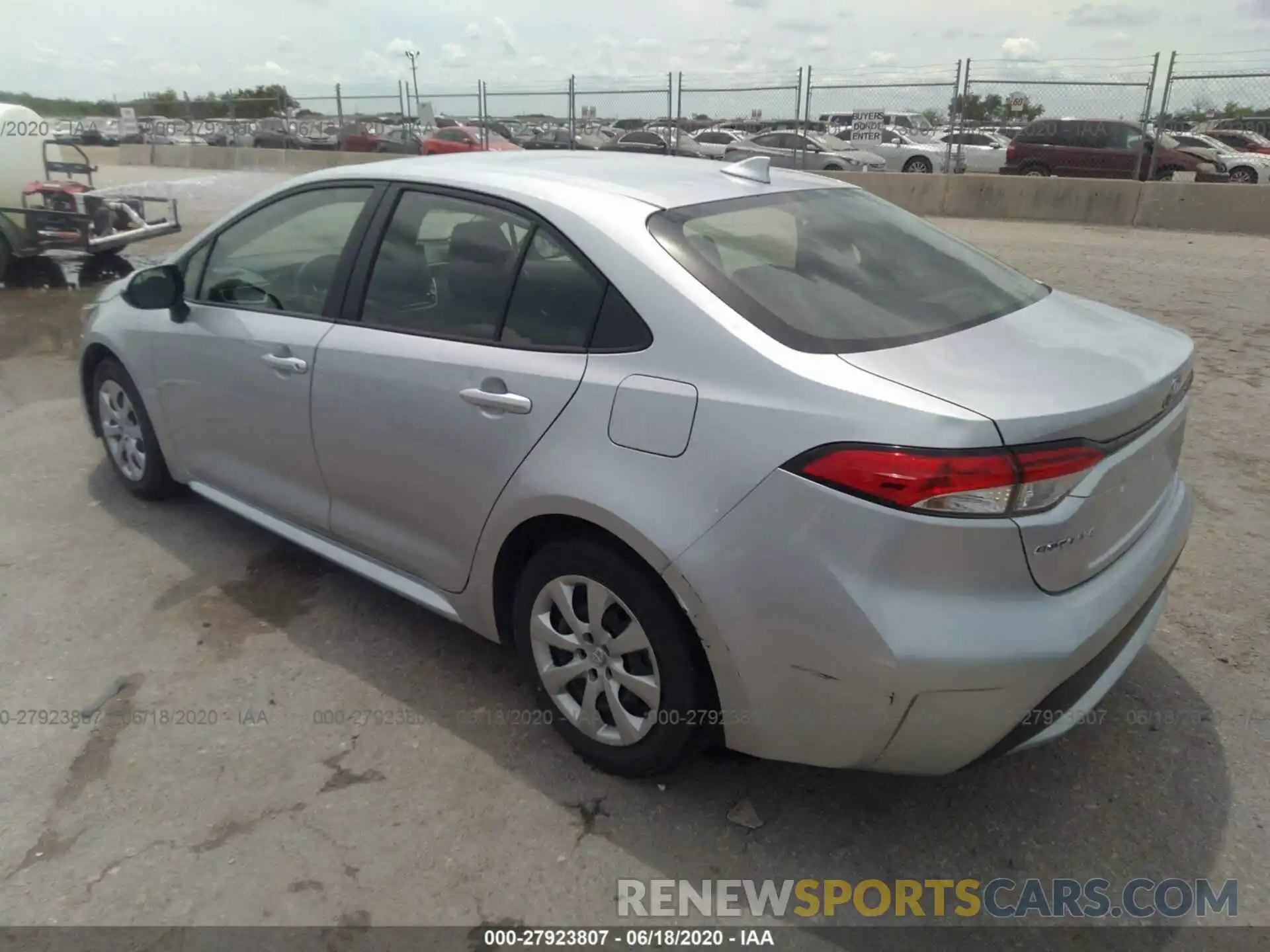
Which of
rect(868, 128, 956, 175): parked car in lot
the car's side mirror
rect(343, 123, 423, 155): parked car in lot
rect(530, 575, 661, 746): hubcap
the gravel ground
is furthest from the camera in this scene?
rect(343, 123, 423, 155): parked car in lot

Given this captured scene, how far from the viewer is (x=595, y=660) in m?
2.66

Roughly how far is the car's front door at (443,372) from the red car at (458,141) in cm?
2118

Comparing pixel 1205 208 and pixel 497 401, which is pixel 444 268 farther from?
pixel 1205 208

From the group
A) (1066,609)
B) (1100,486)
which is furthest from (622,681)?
(1100,486)

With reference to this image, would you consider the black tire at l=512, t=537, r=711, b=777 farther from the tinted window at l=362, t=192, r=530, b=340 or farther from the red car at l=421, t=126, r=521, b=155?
the red car at l=421, t=126, r=521, b=155

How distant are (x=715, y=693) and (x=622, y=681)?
28cm

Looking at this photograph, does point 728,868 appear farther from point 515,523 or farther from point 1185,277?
point 1185,277

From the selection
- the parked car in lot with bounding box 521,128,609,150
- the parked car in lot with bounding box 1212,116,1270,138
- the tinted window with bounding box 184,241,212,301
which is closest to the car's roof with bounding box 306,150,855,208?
the tinted window with bounding box 184,241,212,301

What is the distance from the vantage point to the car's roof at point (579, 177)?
288cm

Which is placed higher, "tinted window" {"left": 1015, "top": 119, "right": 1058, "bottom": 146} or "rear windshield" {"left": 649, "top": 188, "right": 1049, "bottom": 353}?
"tinted window" {"left": 1015, "top": 119, "right": 1058, "bottom": 146}

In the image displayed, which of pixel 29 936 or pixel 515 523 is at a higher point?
pixel 515 523

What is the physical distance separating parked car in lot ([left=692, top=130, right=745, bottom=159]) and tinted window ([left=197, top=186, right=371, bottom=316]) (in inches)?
751

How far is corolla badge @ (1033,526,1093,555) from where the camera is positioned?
83.6 inches

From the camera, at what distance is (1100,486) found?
223 cm
